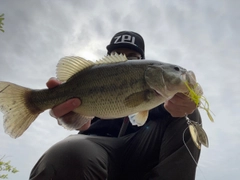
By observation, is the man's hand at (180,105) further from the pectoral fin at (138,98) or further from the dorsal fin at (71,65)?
the dorsal fin at (71,65)

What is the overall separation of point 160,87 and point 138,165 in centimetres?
112

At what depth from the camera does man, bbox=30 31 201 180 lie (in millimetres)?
2621

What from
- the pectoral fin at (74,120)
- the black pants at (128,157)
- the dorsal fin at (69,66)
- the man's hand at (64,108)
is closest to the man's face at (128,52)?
the black pants at (128,157)

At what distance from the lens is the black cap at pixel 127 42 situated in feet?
14.7

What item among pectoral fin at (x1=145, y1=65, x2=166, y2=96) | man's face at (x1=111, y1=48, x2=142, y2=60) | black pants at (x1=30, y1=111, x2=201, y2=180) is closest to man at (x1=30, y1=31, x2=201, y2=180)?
black pants at (x1=30, y1=111, x2=201, y2=180)

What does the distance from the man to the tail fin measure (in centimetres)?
30

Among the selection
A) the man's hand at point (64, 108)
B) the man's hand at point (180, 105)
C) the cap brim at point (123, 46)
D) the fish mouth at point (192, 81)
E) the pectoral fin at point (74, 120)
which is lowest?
the pectoral fin at point (74, 120)

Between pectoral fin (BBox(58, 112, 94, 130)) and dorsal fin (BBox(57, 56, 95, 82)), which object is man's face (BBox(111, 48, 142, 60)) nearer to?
dorsal fin (BBox(57, 56, 95, 82))

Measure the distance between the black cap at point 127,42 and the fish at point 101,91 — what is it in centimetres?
167

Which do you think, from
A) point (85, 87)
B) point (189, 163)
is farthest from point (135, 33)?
point (189, 163)

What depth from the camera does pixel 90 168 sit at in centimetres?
263

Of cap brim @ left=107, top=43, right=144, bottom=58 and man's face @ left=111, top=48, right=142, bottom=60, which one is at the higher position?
cap brim @ left=107, top=43, right=144, bottom=58

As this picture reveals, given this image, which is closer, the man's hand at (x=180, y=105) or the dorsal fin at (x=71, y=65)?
the man's hand at (x=180, y=105)

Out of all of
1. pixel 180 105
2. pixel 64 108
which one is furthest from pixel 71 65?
pixel 180 105
